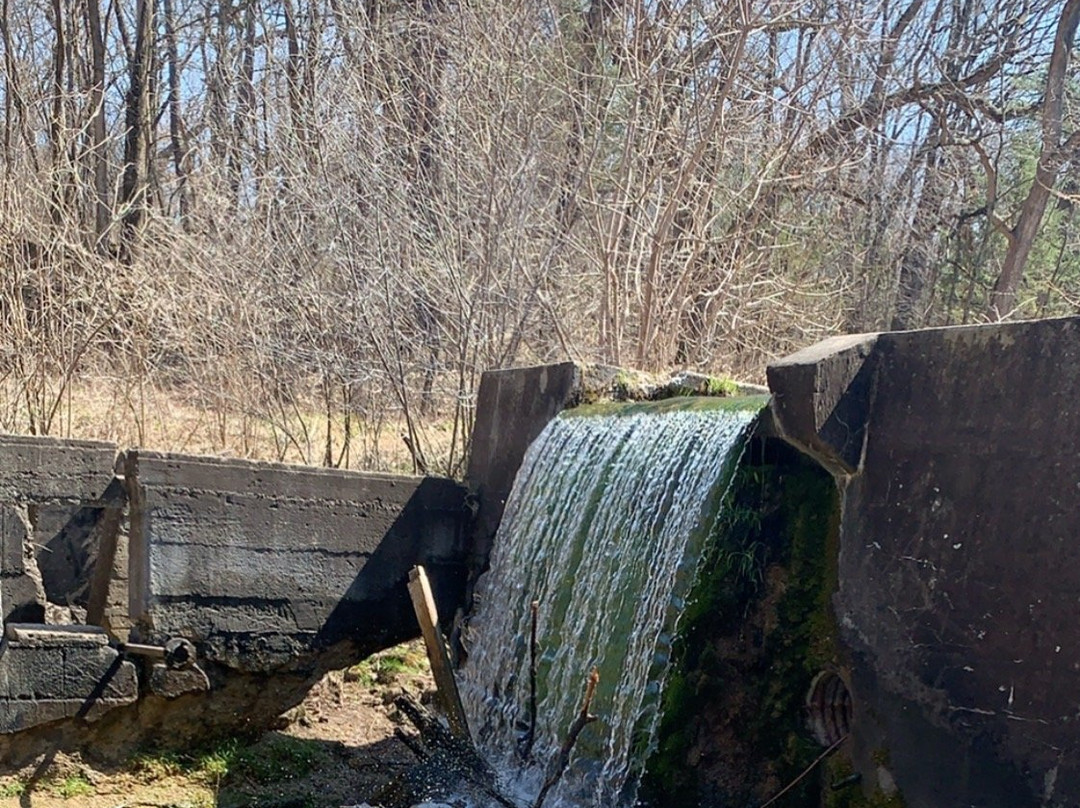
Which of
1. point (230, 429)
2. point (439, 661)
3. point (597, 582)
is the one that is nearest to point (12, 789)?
point (439, 661)

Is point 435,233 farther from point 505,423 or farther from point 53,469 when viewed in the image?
point 53,469

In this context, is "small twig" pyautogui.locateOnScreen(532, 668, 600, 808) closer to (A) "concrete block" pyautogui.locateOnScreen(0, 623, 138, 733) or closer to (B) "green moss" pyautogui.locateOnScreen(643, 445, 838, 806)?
(B) "green moss" pyautogui.locateOnScreen(643, 445, 838, 806)

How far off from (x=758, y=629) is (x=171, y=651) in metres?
3.52

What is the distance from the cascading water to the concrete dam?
0.07 meters

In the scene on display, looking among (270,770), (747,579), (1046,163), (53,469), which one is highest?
(1046,163)

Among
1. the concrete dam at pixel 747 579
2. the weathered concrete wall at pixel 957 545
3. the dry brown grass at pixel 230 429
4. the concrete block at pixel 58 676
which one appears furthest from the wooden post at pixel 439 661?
the dry brown grass at pixel 230 429

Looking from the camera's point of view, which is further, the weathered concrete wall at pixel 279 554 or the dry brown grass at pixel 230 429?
the dry brown grass at pixel 230 429

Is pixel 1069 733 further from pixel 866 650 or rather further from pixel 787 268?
pixel 787 268

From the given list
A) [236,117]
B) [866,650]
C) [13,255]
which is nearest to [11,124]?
[13,255]

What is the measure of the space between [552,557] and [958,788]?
2820 mm

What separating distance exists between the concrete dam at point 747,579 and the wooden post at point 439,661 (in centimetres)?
96

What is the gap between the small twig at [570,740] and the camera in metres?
4.98

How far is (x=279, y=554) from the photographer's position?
24.0 feet

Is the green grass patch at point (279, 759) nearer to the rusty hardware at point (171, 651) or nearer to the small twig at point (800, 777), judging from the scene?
the rusty hardware at point (171, 651)
